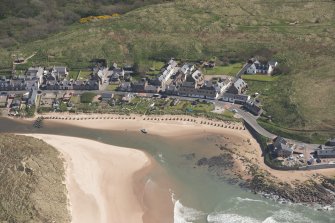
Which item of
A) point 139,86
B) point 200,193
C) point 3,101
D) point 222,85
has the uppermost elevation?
point 222,85

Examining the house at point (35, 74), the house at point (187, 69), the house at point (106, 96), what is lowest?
the house at point (106, 96)

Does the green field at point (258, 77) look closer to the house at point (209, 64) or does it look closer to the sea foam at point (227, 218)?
the house at point (209, 64)

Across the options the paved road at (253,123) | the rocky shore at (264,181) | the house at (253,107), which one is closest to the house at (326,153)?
the rocky shore at (264,181)

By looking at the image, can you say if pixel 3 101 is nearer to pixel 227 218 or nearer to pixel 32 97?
pixel 32 97

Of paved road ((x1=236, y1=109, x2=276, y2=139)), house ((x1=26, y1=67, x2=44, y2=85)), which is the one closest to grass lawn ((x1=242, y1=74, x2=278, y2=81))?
paved road ((x1=236, y1=109, x2=276, y2=139))

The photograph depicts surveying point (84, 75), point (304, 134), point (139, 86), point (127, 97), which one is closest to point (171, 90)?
point (139, 86)

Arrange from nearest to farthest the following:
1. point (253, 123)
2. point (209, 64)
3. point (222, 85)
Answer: point (253, 123) < point (222, 85) < point (209, 64)

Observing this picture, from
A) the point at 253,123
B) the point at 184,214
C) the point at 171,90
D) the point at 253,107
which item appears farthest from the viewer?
the point at 171,90

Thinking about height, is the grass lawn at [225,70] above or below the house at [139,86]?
above
